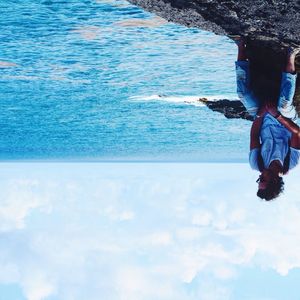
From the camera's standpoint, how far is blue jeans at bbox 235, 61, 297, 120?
218 cm

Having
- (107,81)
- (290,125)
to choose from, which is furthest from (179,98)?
(290,125)

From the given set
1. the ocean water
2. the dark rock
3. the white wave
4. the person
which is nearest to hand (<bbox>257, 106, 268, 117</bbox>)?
the person

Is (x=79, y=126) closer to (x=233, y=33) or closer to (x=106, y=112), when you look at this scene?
(x=106, y=112)

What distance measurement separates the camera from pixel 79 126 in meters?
4.47

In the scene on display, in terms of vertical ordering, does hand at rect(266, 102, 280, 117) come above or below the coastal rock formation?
below

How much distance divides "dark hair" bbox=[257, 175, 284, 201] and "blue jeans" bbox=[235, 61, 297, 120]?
12.2 inches

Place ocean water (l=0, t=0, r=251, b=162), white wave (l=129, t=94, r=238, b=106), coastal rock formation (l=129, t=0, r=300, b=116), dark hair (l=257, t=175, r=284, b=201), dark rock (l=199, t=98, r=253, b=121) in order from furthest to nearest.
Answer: white wave (l=129, t=94, r=238, b=106), dark rock (l=199, t=98, r=253, b=121), ocean water (l=0, t=0, r=251, b=162), dark hair (l=257, t=175, r=284, b=201), coastal rock formation (l=129, t=0, r=300, b=116)

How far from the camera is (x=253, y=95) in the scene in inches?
90.0

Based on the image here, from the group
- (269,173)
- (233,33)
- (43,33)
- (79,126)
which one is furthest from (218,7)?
(79,126)

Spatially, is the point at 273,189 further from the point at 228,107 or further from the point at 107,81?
the point at 107,81

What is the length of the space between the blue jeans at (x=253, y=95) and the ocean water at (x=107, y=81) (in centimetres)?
38

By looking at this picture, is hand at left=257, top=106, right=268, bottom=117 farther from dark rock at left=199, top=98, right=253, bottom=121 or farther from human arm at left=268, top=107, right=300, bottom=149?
dark rock at left=199, top=98, right=253, bottom=121

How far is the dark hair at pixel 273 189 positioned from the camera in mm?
2287

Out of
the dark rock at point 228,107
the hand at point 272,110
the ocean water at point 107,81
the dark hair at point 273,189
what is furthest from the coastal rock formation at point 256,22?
the dark rock at point 228,107
